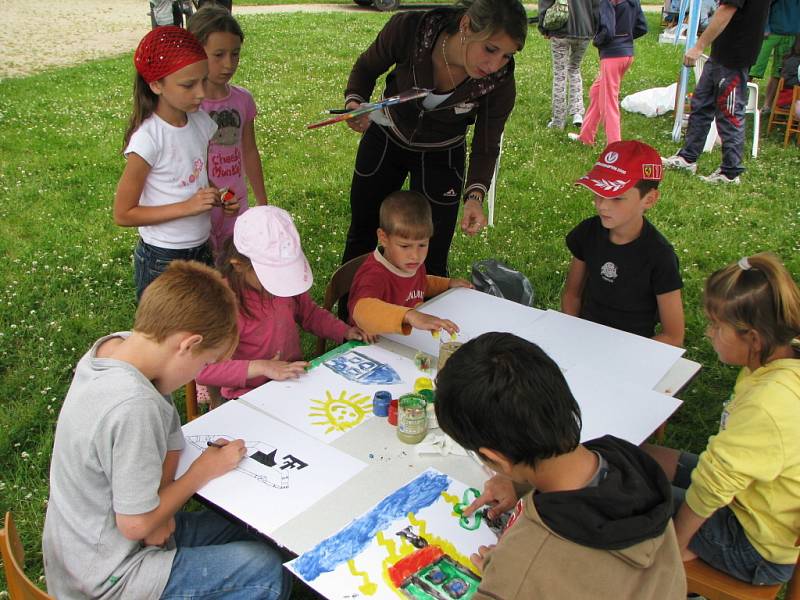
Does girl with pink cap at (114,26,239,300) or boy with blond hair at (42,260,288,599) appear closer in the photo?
boy with blond hair at (42,260,288,599)

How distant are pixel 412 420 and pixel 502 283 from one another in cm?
174

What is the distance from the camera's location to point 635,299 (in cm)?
311

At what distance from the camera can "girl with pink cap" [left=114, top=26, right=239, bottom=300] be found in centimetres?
270

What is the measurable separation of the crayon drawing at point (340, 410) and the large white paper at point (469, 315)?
449mm

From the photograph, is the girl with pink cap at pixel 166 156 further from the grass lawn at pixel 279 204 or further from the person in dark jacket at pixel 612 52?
the person in dark jacket at pixel 612 52

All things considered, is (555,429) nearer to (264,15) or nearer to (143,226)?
(143,226)

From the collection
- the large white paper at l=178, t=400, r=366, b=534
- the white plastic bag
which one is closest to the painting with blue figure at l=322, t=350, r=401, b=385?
the large white paper at l=178, t=400, r=366, b=534

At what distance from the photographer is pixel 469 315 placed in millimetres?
2932

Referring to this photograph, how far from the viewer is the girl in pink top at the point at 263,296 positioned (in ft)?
8.15

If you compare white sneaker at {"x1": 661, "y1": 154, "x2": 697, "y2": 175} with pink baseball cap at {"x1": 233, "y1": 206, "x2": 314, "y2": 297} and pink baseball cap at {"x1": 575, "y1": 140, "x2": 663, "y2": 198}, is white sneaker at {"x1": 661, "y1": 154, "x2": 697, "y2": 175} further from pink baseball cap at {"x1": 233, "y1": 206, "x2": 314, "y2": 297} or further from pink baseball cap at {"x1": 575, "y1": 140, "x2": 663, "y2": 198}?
pink baseball cap at {"x1": 233, "y1": 206, "x2": 314, "y2": 297}

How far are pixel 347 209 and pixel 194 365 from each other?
411cm

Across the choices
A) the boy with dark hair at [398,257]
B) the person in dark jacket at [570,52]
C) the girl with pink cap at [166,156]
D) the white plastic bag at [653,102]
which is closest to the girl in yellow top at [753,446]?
the boy with dark hair at [398,257]

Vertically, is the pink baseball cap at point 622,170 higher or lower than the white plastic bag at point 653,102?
higher

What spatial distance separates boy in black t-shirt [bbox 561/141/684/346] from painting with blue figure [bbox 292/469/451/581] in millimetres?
1554
